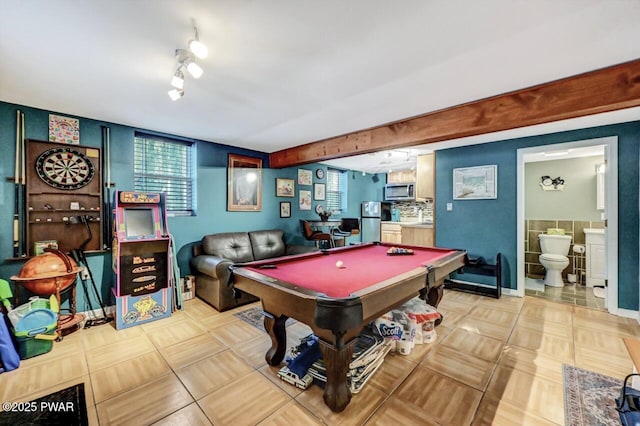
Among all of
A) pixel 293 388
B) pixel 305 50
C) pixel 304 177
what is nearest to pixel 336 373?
pixel 293 388

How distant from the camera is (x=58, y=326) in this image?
8.70ft

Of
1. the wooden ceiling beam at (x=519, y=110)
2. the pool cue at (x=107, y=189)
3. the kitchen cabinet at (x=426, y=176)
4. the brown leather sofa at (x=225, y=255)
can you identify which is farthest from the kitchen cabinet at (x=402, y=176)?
the pool cue at (x=107, y=189)

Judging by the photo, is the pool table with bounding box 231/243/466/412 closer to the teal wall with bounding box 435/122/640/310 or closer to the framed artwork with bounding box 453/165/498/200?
the teal wall with bounding box 435/122/640/310

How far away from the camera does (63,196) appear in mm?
2994

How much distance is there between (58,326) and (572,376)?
185 inches

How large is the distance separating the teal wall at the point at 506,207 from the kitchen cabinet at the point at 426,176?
4.8 inches

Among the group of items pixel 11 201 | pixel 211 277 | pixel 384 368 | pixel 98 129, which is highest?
pixel 98 129

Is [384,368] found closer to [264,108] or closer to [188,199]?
[264,108]

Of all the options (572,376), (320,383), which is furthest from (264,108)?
(572,376)

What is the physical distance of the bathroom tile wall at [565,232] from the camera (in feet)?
15.0

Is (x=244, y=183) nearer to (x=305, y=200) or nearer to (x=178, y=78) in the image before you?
(x=305, y=200)

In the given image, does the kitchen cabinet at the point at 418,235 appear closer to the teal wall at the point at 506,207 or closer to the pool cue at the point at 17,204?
the teal wall at the point at 506,207

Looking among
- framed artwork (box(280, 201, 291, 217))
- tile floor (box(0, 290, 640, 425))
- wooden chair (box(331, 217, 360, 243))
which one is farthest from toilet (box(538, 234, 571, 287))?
framed artwork (box(280, 201, 291, 217))

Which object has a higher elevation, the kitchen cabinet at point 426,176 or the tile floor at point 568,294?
the kitchen cabinet at point 426,176
